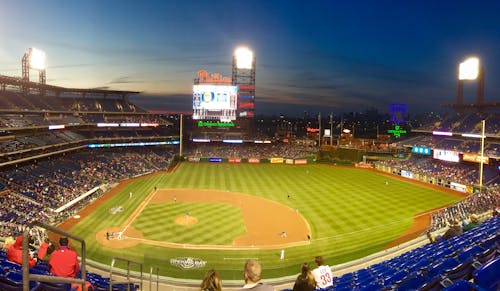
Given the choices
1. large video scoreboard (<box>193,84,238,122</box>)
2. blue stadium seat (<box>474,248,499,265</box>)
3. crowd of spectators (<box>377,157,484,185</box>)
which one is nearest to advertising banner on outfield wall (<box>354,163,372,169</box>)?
crowd of spectators (<box>377,157,484,185</box>)

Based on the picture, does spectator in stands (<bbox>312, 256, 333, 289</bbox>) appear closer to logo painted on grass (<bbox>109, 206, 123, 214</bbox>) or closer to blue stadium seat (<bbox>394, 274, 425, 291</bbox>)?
blue stadium seat (<bbox>394, 274, 425, 291</bbox>)

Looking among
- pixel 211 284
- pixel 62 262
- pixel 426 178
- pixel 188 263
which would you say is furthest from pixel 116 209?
pixel 426 178

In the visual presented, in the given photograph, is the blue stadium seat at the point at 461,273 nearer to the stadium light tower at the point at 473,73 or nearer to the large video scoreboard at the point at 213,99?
the stadium light tower at the point at 473,73

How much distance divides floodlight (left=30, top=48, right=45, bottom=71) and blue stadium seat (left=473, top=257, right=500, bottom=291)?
56930 millimetres

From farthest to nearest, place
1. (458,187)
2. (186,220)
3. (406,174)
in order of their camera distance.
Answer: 1. (406,174)
2. (458,187)
3. (186,220)

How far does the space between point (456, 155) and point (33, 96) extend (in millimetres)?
61008

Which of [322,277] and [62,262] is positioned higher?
[62,262]

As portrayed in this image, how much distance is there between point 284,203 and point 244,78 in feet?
131

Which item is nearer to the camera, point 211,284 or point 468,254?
point 211,284

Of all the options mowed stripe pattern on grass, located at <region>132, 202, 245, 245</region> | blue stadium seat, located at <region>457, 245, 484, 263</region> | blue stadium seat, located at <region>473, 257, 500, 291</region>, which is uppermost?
blue stadium seat, located at <region>473, 257, 500, 291</region>

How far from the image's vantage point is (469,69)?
52.7m

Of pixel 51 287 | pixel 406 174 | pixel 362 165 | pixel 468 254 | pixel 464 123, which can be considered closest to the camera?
pixel 51 287

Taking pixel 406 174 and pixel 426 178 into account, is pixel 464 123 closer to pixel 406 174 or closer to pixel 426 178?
pixel 406 174

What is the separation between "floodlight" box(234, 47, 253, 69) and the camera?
68.9 meters
